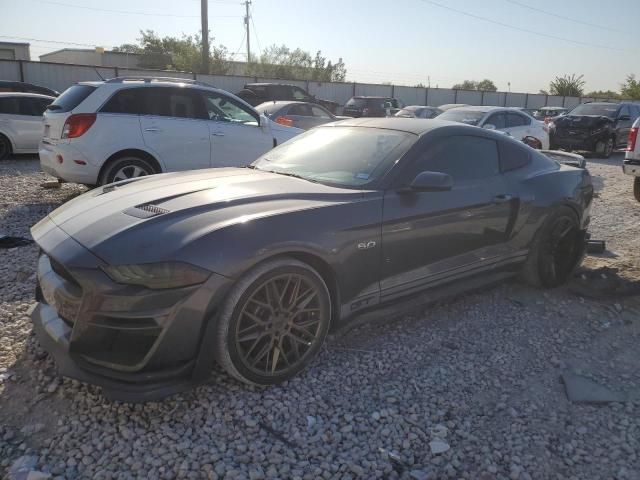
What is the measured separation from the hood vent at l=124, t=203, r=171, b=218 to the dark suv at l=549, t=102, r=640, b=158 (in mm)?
16021

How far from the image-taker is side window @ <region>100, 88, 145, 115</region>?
672 cm

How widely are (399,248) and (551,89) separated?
53.4 meters

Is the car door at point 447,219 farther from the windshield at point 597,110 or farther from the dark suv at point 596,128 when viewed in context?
the windshield at point 597,110

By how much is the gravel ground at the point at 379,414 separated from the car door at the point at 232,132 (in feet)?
13.3

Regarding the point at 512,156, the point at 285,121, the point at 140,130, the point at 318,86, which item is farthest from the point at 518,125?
the point at 318,86

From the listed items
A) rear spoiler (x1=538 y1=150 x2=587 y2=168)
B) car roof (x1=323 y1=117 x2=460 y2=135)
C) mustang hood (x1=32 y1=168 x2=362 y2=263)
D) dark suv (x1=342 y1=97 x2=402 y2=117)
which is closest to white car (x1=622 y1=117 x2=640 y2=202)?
rear spoiler (x1=538 y1=150 x2=587 y2=168)

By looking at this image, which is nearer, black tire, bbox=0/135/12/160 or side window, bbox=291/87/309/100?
black tire, bbox=0/135/12/160

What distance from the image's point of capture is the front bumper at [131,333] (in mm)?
2482

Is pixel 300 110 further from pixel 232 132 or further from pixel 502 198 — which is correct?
pixel 502 198

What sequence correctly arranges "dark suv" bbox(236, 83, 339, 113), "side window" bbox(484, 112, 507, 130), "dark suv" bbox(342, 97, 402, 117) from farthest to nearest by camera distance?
1. "dark suv" bbox(342, 97, 402, 117)
2. "dark suv" bbox(236, 83, 339, 113)
3. "side window" bbox(484, 112, 507, 130)

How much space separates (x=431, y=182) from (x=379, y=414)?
147 cm

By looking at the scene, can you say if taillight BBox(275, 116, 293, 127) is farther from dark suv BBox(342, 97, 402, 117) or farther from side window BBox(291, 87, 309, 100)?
dark suv BBox(342, 97, 402, 117)

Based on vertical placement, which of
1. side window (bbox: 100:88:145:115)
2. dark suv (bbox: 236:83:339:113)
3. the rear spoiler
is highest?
dark suv (bbox: 236:83:339:113)

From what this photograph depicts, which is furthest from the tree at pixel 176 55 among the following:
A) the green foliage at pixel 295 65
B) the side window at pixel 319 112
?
the side window at pixel 319 112
